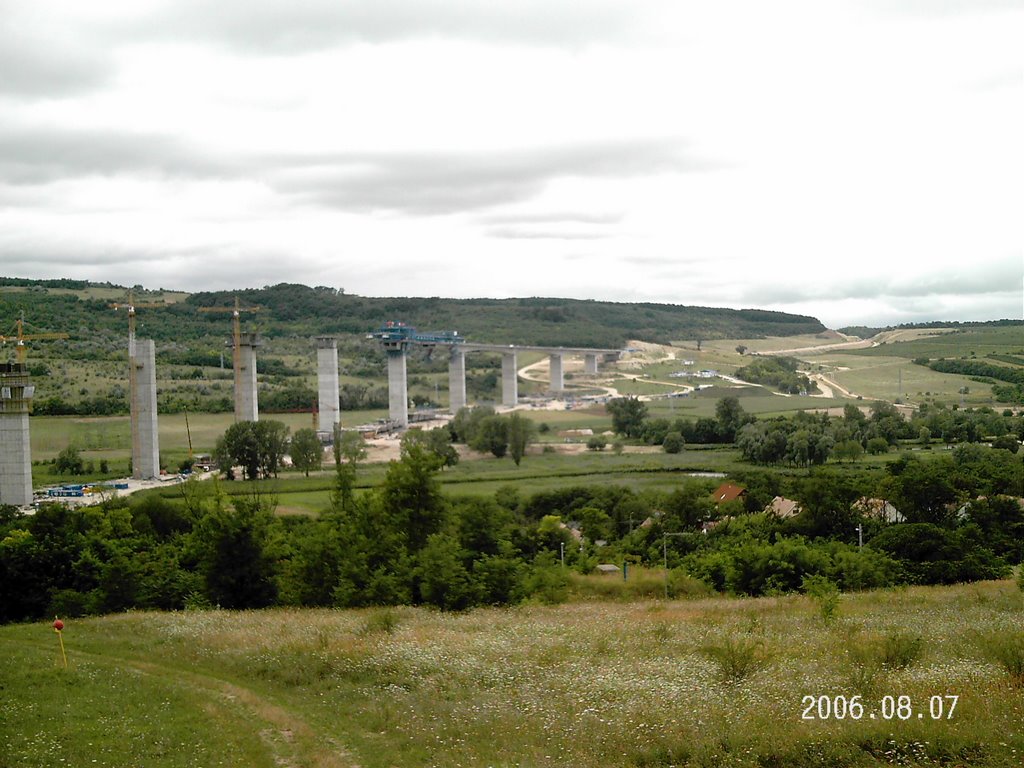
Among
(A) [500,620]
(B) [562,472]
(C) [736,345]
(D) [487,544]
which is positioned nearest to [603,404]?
(B) [562,472]

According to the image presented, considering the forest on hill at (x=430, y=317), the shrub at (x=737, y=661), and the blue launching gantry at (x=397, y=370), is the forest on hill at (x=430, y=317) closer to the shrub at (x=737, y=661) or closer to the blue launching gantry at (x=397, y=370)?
the blue launching gantry at (x=397, y=370)

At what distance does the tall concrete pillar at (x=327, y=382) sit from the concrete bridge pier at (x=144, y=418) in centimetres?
2207

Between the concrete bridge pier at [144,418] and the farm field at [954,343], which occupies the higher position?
the farm field at [954,343]

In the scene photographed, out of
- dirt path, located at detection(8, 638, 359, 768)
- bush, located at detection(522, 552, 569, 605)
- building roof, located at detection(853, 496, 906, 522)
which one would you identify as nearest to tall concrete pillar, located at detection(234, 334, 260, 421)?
building roof, located at detection(853, 496, 906, 522)

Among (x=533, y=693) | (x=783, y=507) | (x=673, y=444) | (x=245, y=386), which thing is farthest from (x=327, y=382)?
(x=533, y=693)

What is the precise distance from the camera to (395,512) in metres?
28.3

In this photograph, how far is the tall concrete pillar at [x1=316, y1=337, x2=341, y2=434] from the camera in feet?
299

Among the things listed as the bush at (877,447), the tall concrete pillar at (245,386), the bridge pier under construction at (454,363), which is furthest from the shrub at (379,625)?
the bridge pier under construction at (454,363)

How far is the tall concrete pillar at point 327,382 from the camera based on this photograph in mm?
91000

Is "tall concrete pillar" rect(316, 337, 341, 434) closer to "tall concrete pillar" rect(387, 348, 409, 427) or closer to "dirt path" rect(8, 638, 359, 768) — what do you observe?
"tall concrete pillar" rect(387, 348, 409, 427)

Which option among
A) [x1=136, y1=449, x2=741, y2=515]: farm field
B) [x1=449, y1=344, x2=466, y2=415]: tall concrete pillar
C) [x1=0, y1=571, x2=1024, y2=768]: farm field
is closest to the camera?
[x1=0, y1=571, x2=1024, y2=768]: farm field

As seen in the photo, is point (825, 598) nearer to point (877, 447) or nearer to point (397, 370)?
point (877, 447)

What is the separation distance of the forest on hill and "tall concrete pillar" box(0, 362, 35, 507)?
5720 cm

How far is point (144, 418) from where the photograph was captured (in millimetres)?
67938
